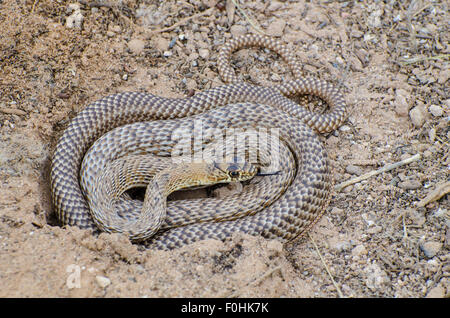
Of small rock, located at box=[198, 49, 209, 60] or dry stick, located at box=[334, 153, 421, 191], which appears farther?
small rock, located at box=[198, 49, 209, 60]

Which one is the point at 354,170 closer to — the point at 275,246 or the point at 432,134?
the point at 432,134

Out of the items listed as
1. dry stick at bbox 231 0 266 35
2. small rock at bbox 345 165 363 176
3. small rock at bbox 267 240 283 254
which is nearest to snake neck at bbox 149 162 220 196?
small rock at bbox 267 240 283 254

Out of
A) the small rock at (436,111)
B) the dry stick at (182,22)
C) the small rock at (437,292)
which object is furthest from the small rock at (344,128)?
the dry stick at (182,22)

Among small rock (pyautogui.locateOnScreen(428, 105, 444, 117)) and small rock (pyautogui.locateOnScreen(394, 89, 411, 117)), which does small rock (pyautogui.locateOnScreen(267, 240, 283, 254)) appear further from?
small rock (pyautogui.locateOnScreen(428, 105, 444, 117))

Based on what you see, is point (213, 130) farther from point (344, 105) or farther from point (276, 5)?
point (276, 5)

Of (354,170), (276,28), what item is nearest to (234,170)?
(354,170)

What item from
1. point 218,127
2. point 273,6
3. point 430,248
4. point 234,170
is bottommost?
point 430,248

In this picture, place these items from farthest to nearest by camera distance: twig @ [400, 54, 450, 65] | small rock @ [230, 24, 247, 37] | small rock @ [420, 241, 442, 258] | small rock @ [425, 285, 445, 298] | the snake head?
1. small rock @ [230, 24, 247, 37]
2. twig @ [400, 54, 450, 65]
3. the snake head
4. small rock @ [420, 241, 442, 258]
5. small rock @ [425, 285, 445, 298]

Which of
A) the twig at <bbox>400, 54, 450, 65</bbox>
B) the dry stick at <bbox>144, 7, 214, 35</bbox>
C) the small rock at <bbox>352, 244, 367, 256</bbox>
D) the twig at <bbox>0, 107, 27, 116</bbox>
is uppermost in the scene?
the dry stick at <bbox>144, 7, 214, 35</bbox>
